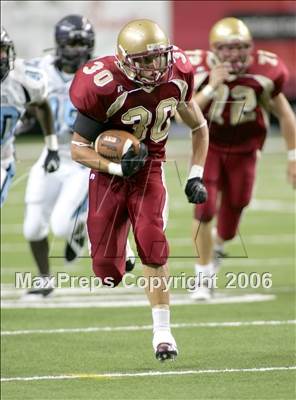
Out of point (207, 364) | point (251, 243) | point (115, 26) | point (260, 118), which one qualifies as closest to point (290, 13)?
point (115, 26)

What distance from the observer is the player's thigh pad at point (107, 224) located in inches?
199

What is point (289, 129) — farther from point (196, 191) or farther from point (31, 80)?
point (196, 191)

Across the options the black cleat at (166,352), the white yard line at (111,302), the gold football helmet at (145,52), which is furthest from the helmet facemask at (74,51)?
the black cleat at (166,352)

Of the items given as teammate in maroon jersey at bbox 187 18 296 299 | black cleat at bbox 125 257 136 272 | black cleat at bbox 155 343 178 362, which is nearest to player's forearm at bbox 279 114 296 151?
teammate in maroon jersey at bbox 187 18 296 299

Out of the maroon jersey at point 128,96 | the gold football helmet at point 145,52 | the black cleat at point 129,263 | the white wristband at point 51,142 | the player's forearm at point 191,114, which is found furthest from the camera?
the white wristband at point 51,142

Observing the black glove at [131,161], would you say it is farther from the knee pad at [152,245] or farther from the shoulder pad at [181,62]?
the shoulder pad at [181,62]

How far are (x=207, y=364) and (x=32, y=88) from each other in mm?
1995

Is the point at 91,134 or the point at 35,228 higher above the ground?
the point at 91,134

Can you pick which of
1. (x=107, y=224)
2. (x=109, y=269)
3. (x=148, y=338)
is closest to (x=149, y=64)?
(x=107, y=224)

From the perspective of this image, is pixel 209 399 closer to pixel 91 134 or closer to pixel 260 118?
pixel 91 134

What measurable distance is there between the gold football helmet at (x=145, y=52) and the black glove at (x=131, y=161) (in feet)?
0.96

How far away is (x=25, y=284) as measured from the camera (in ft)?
24.7

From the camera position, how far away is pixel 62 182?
23.5 ft

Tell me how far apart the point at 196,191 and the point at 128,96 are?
0.51 m
